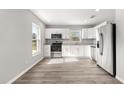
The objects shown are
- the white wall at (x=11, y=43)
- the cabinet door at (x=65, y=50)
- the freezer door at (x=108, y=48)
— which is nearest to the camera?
the white wall at (x=11, y=43)

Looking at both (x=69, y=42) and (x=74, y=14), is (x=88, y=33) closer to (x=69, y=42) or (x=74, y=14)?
(x=69, y=42)

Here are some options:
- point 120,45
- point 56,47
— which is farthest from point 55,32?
point 120,45

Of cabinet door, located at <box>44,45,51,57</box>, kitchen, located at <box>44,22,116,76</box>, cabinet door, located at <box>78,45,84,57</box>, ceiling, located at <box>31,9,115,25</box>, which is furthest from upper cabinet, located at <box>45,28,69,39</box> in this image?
ceiling, located at <box>31,9,115,25</box>

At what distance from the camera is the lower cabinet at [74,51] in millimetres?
8633

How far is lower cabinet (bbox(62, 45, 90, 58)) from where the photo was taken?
8633mm

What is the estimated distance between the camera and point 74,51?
867cm

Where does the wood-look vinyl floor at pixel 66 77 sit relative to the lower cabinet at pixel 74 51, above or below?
below

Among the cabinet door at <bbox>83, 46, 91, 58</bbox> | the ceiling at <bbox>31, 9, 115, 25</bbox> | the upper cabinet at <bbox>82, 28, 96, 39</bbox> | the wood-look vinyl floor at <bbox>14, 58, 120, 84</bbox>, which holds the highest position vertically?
the ceiling at <bbox>31, 9, 115, 25</bbox>

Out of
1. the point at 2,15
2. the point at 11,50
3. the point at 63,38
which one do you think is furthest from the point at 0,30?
the point at 63,38

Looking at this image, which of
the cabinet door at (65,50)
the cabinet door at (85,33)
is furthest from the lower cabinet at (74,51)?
the cabinet door at (85,33)

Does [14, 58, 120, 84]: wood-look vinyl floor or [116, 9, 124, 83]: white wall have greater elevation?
[116, 9, 124, 83]: white wall

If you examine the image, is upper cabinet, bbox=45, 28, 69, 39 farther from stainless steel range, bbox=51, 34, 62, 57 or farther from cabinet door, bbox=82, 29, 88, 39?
cabinet door, bbox=82, 29, 88, 39

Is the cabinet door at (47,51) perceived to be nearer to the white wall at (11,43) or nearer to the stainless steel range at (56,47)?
the stainless steel range at (56,47)

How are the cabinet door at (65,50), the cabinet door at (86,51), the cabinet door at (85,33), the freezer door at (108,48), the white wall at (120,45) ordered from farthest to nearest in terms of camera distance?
the cabinet door at (85,33), the cabinet door at (65,50), the cabinet door at (86,51), the freezer door at (108,48), the white wall at (120,45)
